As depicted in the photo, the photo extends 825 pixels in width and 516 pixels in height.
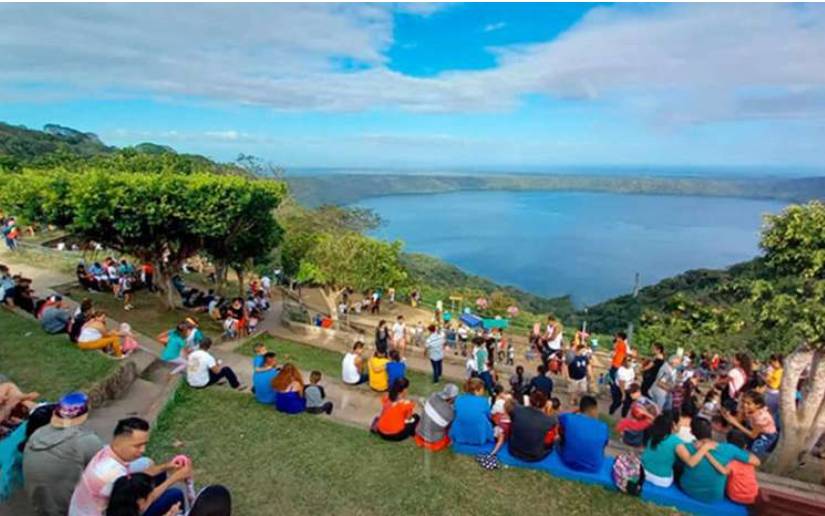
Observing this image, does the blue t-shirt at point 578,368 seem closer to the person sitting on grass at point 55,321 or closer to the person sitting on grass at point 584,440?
the person sitting on grass at point 584,440

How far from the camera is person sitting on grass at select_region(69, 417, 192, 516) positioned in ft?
13.1

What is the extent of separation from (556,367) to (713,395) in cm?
378

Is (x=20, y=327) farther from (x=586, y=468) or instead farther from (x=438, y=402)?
(x=586, y=468)

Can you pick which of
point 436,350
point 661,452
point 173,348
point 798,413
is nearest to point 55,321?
point 173,348

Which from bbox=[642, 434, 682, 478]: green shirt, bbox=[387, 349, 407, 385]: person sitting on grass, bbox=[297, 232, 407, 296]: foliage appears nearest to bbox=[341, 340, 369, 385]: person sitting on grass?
bbox=[387, 349, 407, 385]: person sitting on grass

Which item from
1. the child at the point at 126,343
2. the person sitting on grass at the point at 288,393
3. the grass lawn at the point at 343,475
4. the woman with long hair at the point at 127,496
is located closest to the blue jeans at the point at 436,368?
the person sitting on grass at the point at 288,393

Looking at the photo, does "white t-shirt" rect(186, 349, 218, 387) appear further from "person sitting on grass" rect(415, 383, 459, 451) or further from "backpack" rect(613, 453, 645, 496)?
"backpack" rect(613, 453, 645, 496)

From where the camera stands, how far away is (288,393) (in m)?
7.69

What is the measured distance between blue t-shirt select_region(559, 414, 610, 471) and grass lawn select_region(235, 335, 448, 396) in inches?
207

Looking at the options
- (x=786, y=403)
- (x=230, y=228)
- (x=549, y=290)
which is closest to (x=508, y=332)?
(x=230, y=228)

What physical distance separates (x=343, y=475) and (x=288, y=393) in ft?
6.67

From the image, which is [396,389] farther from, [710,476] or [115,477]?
[710,476]

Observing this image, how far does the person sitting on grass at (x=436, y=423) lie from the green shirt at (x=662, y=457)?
233cm

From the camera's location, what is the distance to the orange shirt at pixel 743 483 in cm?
539
